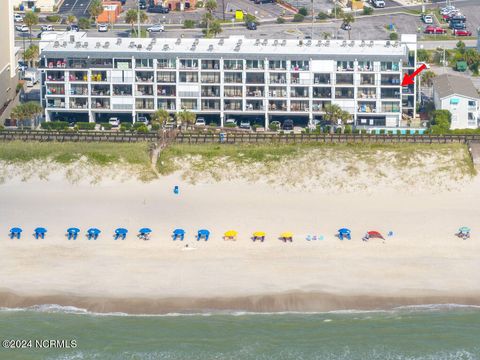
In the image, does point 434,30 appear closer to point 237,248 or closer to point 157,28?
point 157,28

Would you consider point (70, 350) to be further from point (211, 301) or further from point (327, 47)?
point (327, 47)

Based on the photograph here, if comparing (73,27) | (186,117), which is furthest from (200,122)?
(73,27)

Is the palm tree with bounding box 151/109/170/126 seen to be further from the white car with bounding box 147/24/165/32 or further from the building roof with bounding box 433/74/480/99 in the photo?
the white car with bounding box 147/24/165/32

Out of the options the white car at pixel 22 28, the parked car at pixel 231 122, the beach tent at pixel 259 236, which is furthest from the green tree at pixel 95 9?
the beach tent at pixel 259 236

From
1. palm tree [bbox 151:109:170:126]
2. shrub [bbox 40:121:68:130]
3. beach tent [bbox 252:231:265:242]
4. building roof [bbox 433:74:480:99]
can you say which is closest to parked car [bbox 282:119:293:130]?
palm tree [bbox 151:109:170:126]

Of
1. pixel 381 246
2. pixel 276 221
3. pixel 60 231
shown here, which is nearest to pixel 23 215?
pixel 60 231
